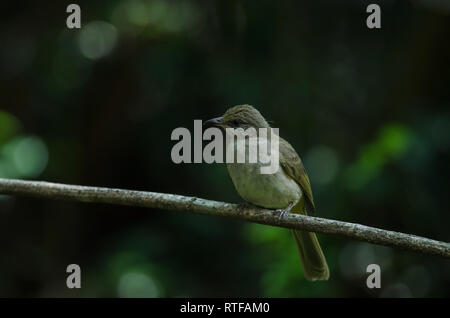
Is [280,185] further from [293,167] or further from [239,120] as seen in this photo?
[239,120]

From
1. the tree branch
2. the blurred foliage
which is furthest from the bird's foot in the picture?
the blurred foliage

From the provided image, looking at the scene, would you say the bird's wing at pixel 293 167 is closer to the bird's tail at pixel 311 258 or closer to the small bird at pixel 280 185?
the small bird at pixel 280 185

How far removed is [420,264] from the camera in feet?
17.2

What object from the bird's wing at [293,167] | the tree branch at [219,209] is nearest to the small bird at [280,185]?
the bird's wing at [293,167]

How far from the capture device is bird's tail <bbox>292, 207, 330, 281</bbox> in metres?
4.31

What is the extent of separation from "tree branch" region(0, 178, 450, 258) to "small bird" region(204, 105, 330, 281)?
0.24 m

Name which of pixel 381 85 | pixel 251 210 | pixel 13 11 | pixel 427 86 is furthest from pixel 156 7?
pixel 251 210

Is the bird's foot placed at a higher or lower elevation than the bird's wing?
lower

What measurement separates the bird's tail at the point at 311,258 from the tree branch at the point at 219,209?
2.56ft

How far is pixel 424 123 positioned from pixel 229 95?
180cm

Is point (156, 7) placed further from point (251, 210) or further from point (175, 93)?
point (251, 210)

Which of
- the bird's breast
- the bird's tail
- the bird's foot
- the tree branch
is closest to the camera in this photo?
the tree branch

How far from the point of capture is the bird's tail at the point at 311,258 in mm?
4312

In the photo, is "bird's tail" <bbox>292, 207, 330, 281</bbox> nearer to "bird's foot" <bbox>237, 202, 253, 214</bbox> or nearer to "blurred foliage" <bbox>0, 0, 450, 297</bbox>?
"blurred foliage" <bbox>0, 0, 450, 297</bbox>
